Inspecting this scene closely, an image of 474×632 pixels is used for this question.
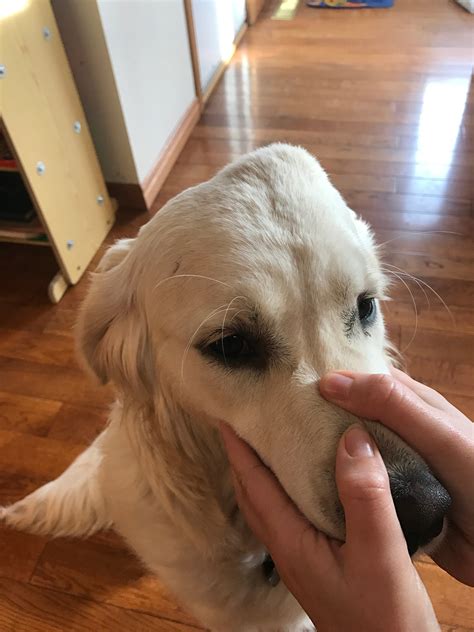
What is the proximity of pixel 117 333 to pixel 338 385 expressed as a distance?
486 millimetres

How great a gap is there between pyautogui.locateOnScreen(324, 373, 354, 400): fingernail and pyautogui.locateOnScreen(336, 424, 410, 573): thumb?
0.29ft

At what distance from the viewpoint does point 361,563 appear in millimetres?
681

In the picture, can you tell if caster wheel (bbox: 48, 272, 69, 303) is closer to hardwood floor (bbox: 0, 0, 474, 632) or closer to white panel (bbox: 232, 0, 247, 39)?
hardwood floor (bbox: 0, 0, 474, 632)

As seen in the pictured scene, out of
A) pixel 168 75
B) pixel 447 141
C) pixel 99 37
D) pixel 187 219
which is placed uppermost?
pixel 187 219

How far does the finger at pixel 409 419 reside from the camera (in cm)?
76

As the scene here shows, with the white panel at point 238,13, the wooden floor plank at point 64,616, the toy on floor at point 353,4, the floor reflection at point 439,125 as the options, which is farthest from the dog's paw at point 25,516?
the toy on floor at point 353,4

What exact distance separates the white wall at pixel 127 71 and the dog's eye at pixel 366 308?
1.79m

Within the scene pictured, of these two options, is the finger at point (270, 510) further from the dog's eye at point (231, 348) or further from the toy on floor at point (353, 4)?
the toy on floor at point (353, 4)

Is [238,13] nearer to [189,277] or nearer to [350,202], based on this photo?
[350,202]

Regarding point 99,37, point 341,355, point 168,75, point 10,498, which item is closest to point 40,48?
point 99,37

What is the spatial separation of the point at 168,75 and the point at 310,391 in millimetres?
2492

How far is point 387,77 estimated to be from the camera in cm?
364

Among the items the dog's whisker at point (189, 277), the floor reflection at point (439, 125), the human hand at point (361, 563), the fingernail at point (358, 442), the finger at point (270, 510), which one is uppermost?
the dog's whisker at point (189, 277)

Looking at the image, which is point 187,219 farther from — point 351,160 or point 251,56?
point 251,56
